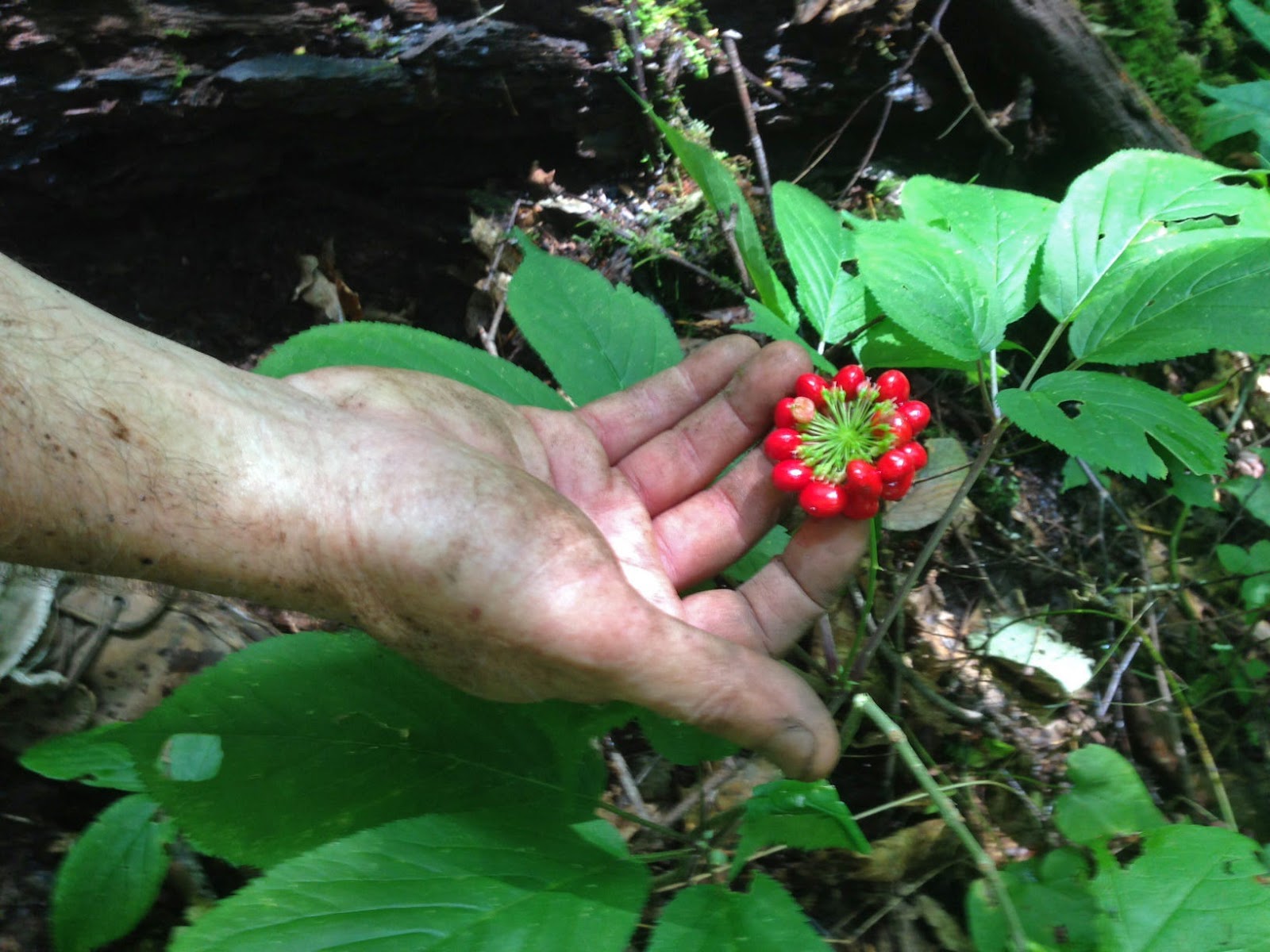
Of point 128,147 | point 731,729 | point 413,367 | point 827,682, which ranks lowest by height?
point 827,682

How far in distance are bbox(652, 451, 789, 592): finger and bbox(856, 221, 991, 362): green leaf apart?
52 centimetres

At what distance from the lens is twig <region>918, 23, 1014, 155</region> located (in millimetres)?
3344

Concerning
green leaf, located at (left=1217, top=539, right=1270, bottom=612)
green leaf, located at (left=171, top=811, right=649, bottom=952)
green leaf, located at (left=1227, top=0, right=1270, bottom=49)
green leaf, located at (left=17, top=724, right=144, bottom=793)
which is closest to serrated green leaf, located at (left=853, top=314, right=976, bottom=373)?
green leaf, located at (left=171, top=811, right=649, bottom=952)

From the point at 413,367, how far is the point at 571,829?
3.95ft

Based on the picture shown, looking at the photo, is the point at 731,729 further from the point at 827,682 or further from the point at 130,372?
the point at 130,372

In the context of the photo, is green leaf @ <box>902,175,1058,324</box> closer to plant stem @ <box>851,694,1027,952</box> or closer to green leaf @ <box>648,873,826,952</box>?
plant stem @ <box>851,694,1027,952</box>

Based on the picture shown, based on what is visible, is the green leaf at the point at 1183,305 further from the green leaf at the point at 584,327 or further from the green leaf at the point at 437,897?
the green leaf at the point at 437,897

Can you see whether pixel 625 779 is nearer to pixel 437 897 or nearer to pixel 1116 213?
pixel 437 897

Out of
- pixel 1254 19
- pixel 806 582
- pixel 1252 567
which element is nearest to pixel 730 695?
pixel 806 582

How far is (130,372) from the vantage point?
1.64 meters

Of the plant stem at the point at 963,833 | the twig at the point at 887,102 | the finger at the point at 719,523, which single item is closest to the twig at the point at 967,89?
the twig at the point at 887,102

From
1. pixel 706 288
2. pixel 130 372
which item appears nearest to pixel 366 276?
pixel 706 288

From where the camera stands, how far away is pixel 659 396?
224 centimetres

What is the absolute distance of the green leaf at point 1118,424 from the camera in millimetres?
1604
